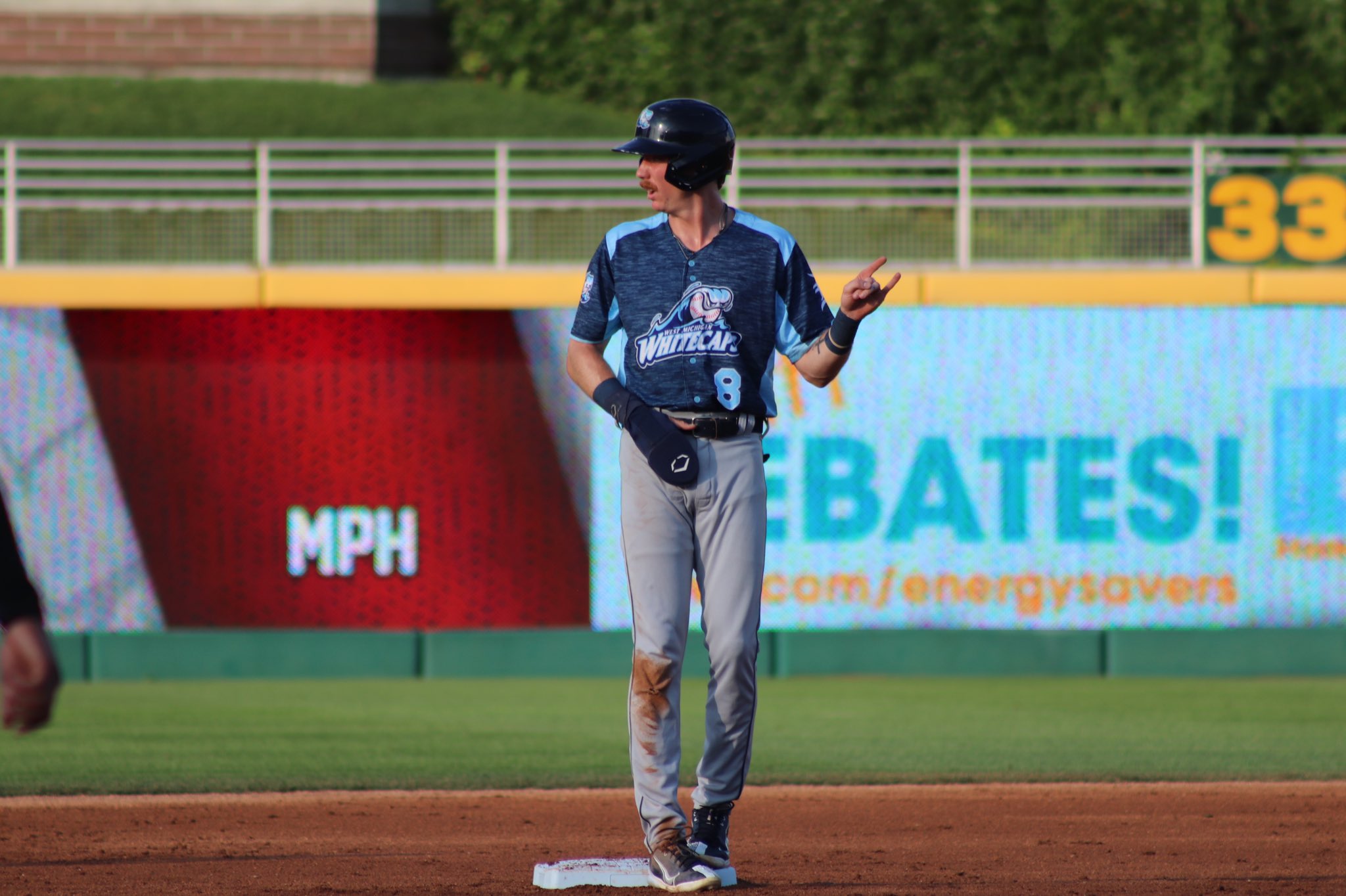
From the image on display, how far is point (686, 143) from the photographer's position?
213 inches

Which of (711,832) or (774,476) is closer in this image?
(711,832)

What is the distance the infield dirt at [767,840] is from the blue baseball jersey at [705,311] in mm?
1503

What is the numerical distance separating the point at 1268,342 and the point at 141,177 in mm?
12538

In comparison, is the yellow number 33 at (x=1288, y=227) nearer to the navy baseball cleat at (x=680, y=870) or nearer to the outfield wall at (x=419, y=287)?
the outfield wall at (x=419, y=287)

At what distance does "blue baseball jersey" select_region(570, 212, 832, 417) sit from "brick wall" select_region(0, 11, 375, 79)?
2303cm

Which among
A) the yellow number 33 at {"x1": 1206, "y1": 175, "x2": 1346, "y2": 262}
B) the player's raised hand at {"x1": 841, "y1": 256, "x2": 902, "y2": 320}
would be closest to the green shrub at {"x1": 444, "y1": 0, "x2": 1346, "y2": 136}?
the yellow number 33 at {"x1": 1206, "y1": 175, "x2": 1346, "y2": 262}

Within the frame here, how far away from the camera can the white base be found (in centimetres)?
533

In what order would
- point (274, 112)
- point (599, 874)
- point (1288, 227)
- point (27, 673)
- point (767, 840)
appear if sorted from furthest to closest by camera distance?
1. point (274, 112)
2. point (1288, 227)
3. point (767, 840)
4. point (599, 874)
5. point (27, 673)

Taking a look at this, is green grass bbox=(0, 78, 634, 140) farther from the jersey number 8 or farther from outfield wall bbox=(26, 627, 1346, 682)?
the jersey number 8

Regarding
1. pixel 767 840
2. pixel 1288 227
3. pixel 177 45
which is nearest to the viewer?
pixel 767 840

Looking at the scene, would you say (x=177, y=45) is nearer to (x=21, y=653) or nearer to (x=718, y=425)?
(x=718, y=425)

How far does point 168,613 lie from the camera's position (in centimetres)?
1295

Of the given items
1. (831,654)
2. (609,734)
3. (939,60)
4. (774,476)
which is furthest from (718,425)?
(939,60)

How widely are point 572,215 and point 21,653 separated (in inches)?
536
